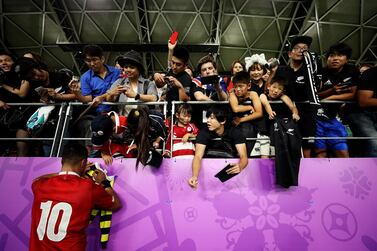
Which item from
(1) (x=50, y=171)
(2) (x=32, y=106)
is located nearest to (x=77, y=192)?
(1) (x=50, y=171)

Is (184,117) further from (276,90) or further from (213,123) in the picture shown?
(276,90)

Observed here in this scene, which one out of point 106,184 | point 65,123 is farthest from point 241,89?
point 65,123

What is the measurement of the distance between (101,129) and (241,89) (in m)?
1.69

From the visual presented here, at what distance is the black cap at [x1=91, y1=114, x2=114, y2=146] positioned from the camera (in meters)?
2.88

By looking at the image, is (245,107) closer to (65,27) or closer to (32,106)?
(32,106)

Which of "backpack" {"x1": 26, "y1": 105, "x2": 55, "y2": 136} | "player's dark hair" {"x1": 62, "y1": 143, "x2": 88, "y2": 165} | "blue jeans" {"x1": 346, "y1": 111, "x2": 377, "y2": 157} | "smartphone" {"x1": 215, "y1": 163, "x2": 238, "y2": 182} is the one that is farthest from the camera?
"backpack" {"x1": 26, "y1": 105, "x2": 55, "y2": 136}

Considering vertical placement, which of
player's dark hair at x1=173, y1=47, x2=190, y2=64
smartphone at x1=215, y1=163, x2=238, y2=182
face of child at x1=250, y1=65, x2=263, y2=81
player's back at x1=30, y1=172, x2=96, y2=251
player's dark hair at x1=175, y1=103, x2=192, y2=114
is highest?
player's dark hair at x1=173, y1=47, x2=190, y2=64

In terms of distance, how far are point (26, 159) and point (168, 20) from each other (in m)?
8.61

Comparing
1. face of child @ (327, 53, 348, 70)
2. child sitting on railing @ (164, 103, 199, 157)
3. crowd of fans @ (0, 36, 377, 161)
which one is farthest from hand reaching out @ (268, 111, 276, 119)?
face of child @ (327, 53, 348, 70)

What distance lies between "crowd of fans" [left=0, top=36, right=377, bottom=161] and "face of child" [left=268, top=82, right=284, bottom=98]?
0.02 m

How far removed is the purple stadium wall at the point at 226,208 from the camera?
292 centimetres

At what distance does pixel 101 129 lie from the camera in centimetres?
288

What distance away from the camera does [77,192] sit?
238cm

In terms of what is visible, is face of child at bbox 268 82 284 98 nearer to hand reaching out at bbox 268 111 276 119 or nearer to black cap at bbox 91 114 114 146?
hand reaching out at bbox 268 111 276 119
